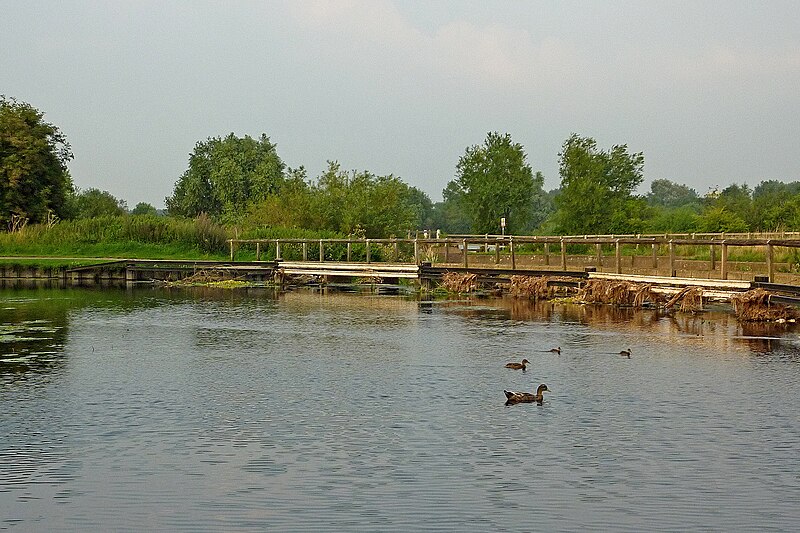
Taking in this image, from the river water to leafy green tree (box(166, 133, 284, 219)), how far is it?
6665 cm

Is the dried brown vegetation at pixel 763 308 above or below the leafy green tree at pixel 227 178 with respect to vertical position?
below

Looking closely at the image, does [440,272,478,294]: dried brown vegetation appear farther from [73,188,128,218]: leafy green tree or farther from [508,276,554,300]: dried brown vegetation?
[73,188,128,218]: leafy green tree

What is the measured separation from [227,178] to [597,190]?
43503mm

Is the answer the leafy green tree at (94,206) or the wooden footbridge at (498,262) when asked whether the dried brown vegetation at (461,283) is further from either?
the leafy green tree at (94,206)

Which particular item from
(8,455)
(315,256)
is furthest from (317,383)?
(315,256)

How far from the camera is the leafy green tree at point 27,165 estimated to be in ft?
213

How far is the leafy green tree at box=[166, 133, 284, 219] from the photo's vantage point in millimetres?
95312

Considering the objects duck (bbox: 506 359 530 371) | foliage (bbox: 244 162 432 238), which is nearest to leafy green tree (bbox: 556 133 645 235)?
foliage (bbox: 244 162 432 238)

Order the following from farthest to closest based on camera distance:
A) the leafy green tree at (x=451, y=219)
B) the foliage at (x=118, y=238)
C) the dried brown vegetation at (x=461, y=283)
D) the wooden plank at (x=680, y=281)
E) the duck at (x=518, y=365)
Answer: the leafy green tree at (x=451, y=219)
the foliage at (x=118, y=238)
the dried brown vegetation at (x=461, y=283)
the wooden plank at (x=680, y=281)
the duck at (x=518, y=365)

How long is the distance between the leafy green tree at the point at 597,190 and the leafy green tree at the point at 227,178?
3363 cm

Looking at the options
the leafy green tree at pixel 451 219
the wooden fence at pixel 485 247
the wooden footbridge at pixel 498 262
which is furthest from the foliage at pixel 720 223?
the leafy green tree at pixel 451 219

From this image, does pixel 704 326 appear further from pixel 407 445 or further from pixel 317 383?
pixel 407 445

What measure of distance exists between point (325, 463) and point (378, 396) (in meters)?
4.99

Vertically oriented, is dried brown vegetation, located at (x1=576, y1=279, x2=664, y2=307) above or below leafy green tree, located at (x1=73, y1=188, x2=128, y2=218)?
below
